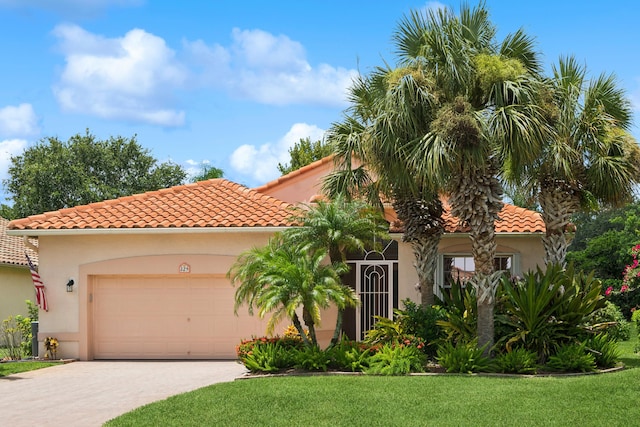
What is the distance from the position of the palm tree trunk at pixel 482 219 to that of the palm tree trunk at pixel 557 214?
2355 mm

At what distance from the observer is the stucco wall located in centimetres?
2958

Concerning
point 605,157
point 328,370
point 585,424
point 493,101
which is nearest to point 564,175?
point 605,157

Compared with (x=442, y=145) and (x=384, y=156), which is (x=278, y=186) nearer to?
(x=384, y=156)

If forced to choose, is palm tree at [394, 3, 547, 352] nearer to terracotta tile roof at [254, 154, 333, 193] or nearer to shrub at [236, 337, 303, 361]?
shrub at [236, 337, 303, 361]

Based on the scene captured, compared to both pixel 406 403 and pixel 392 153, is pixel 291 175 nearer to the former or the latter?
pixel 392 153

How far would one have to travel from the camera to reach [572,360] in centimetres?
1595

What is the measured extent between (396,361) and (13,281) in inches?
747

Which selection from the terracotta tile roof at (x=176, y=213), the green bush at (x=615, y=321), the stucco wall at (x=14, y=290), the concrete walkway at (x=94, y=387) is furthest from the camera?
the stucco wall at (x=14, y=290)

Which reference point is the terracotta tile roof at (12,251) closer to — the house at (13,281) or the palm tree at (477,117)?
the house at (13,281)

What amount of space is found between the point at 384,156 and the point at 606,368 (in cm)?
618

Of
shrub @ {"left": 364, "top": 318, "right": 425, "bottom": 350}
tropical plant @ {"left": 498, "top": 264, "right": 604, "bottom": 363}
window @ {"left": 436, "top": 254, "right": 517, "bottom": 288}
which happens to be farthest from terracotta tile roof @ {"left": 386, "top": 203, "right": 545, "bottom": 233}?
tropical plant @ {"left": 498, "top": 264, "right": 604, "bottom": 363}

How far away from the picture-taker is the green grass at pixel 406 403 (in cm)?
1142

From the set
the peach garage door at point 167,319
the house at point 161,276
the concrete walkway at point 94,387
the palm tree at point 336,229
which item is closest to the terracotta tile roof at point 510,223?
the house at point 161,276

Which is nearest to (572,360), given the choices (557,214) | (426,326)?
(426,326)
